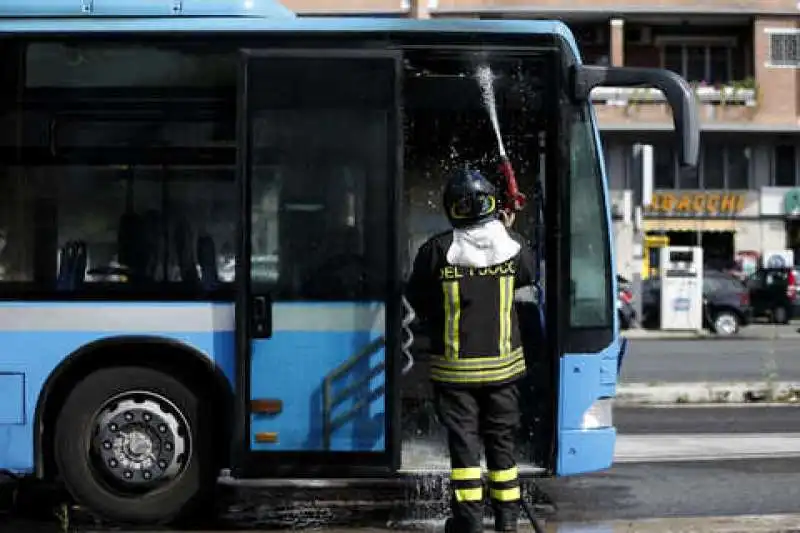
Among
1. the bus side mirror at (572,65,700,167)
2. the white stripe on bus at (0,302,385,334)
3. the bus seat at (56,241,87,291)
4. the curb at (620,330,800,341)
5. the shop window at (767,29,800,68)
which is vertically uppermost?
the shop window at (767,29,800,68)

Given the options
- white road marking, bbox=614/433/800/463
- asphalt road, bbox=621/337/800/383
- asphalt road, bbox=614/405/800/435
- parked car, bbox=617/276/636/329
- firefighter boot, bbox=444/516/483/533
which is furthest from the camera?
parked car, bbox=617/276/636/329

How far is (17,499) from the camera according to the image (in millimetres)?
7676

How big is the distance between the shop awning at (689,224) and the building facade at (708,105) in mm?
38

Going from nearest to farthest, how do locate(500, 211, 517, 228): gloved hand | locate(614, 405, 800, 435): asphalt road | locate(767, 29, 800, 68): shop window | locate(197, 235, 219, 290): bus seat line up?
locate(197, 235, 219, 290): bus seat
locate(500, 211, 517, 228): gloved hand
locate(614, 405, 800, 435): asphalt road
locate(767, 29, 800, 68): shop window

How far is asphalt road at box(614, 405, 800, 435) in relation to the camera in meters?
10.6

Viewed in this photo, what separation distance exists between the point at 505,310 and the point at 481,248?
1.16 feet

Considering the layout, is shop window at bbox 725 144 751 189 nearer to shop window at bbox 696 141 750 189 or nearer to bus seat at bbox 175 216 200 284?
shop window at bbox 696 141 750 189

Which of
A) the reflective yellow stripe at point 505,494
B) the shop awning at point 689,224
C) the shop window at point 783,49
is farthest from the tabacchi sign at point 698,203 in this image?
the reflective yellow stripe at point 505,494

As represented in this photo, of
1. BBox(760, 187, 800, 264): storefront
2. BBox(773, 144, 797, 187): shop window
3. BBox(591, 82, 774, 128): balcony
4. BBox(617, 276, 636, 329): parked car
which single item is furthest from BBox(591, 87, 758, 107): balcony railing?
BBox(617, 276, 636, 329): parked car

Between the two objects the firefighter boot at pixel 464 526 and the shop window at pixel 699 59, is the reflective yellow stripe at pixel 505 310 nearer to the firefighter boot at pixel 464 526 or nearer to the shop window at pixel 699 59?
the firefighter boot at pixel 464 526

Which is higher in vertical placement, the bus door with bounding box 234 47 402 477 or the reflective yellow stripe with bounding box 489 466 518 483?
the bus door with bounding box 234 47 402 477

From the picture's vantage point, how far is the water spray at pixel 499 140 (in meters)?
6.72

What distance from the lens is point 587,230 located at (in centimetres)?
666

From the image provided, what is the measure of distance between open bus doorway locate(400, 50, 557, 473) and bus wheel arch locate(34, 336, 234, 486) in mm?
1135
